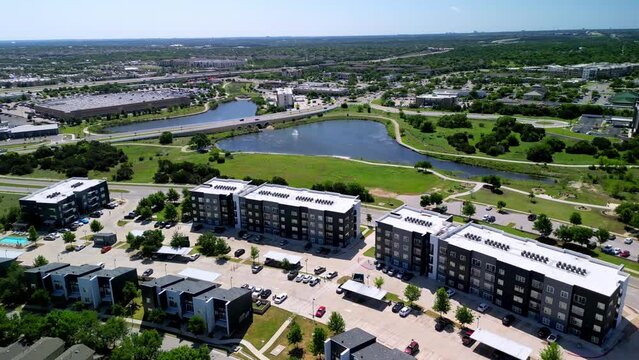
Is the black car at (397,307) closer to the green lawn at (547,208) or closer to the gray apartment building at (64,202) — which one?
the green lawn at (547,208)

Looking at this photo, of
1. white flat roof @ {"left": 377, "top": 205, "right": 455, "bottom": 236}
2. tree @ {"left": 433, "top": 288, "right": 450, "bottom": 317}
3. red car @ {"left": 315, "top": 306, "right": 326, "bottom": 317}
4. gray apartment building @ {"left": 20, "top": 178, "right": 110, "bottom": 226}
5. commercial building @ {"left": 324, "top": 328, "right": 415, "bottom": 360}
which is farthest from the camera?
gray apartment building @ {"left": 20, "top": 178, "right": 110, "bottom": 226}

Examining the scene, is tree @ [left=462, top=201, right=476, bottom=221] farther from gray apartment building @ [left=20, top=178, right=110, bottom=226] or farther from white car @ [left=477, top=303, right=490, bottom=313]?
gray apartment building @ [left=20, top=178, right=110, bottom=226]

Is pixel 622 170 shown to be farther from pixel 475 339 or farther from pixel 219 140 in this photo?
pixel 219 140

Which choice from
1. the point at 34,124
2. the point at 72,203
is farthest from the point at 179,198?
the point at 34,124

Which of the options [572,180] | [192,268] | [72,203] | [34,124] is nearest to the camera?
[192,268]

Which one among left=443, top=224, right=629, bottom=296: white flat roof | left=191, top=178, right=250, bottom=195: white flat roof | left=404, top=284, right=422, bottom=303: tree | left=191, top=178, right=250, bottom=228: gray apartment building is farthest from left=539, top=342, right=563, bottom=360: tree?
left=191, top=178, right=250, bottom=195: white flat roof
